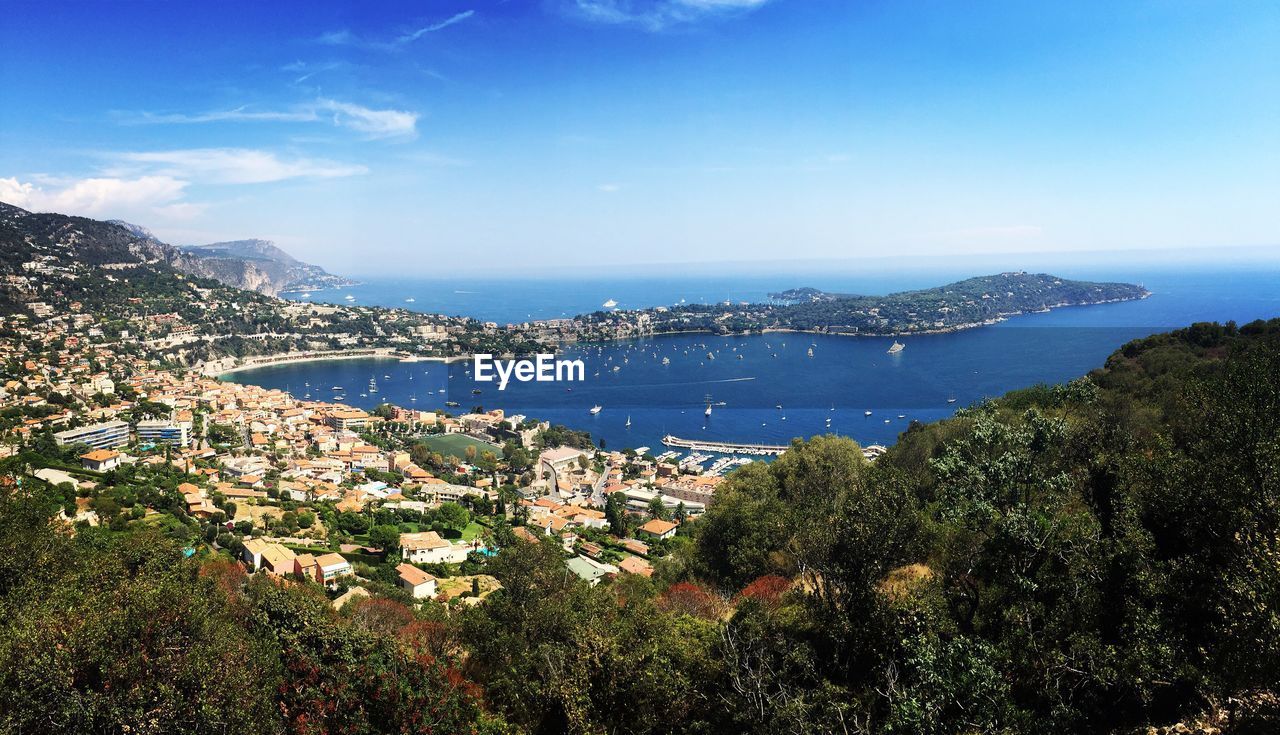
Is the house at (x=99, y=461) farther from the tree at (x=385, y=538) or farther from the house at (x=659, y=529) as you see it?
the house at (x=659, y=529)

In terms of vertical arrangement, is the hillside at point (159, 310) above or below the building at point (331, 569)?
above

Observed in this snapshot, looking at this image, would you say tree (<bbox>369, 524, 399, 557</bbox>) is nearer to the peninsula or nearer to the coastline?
the coastline

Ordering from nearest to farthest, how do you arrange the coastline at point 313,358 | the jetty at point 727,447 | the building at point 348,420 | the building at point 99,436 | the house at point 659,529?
the house at point 659,529 → the building at point 99,436 → the jetty at point 727,447 → the building at point 348,420 → the coastline at point 313,358

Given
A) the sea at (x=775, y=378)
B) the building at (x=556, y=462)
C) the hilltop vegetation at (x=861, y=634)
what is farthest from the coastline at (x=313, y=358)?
the hilltop vegetation at (x=861, y=634)

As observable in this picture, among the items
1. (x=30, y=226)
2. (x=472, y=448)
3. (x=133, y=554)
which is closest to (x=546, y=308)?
(x=30, y=226)

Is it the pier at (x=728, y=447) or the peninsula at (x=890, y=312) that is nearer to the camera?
the pier at (x=728, y=447)

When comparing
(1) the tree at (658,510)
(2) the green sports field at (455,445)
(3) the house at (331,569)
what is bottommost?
(1) the tree at (658,510)

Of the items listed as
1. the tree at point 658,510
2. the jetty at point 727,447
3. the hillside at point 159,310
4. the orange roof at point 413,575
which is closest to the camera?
the orange roof at point 413,575
